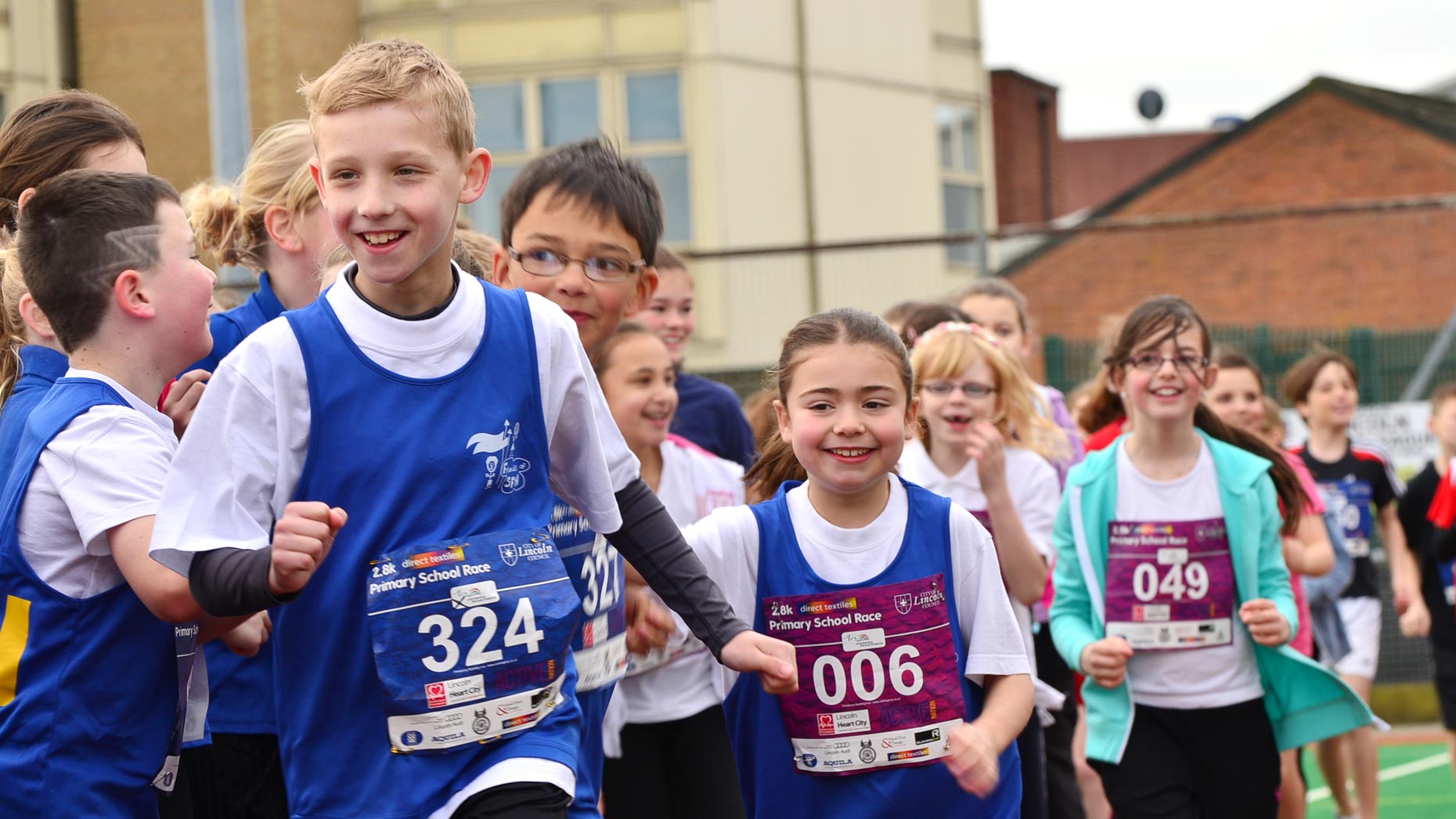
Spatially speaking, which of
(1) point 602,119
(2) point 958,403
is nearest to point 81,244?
(2) point 958,403

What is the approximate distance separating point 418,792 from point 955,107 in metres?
20.8

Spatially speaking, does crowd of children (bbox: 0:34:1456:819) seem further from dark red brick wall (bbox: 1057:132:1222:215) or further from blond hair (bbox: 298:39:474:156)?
dark red brick wall (bbox: 1057:132:1222:215)

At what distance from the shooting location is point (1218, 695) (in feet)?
16.7

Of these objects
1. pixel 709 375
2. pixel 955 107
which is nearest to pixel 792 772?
pixel 709 375

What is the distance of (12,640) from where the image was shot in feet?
9.70

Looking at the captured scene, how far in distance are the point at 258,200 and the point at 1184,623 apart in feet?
10.6

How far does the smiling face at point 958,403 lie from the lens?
5398 millimetres

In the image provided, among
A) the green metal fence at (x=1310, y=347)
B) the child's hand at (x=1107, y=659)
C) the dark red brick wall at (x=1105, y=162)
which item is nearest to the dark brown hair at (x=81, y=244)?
the child's hand at (x=1107, y=659)

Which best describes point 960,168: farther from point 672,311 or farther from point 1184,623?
point 1184,623

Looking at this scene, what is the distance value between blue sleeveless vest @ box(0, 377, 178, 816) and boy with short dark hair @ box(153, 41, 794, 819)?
14.0 inches

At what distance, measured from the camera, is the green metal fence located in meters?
11.3

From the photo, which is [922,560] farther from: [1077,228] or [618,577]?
[1077,228]

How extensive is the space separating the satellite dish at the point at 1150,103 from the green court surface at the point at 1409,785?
26.5 m

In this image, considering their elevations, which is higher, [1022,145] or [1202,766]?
[1022,145]
